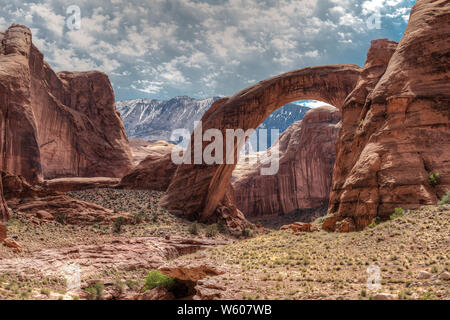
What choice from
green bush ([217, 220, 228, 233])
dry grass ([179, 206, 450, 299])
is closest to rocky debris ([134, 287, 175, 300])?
dry grass ([179, 206, 450, 299])

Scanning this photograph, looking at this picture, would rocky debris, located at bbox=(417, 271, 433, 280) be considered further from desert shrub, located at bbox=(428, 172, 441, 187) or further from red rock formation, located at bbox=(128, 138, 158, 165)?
red rock formation, located at bbox=(128, 138, 158, 165)

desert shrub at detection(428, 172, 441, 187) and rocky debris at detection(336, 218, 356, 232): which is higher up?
desert shrub at detection(428, 172, 441, 187)

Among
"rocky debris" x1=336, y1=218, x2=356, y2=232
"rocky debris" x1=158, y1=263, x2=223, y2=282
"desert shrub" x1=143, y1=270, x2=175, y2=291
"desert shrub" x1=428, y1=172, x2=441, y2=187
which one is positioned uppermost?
"desert shrub" x1=428, y1=172, x2=441, y2=187

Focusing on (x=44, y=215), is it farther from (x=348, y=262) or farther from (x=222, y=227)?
(x=348, y=262)

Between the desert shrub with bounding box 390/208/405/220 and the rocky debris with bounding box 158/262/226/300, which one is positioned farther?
the desert shrub with bounding box 390/208/405/220

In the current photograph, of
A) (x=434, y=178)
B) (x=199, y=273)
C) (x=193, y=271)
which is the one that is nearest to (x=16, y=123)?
(x=193, y=271)

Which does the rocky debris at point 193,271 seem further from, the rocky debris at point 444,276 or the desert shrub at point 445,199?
the desert shrub at point 445,199
